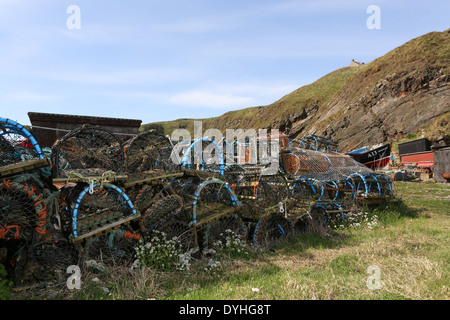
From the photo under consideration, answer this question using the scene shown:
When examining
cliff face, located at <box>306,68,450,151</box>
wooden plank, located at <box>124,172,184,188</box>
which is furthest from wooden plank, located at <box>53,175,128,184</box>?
cliff face, located at <box>306,68,450,151</box>

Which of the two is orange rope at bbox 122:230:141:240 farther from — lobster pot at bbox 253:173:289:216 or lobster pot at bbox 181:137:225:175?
lobster pot at bbox 253:173:289:216

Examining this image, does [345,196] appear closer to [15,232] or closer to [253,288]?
[253,288]

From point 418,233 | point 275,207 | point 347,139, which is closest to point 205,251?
point 275,207

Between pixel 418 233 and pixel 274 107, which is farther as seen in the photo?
pixel 274 107

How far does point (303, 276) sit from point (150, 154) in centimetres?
329

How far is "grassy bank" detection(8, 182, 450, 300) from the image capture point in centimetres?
322

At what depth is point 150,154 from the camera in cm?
509

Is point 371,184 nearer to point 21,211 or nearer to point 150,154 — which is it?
point 150,154

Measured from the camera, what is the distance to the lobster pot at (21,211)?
3.06m

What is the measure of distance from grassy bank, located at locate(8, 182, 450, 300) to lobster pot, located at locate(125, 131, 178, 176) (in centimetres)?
190

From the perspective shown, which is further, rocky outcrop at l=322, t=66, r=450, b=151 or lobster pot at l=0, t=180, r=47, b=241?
rocky outcrop at l=322, t=66, r=450, b=151

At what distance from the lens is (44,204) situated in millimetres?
3270

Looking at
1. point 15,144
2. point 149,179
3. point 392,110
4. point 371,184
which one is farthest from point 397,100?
point 15,144
